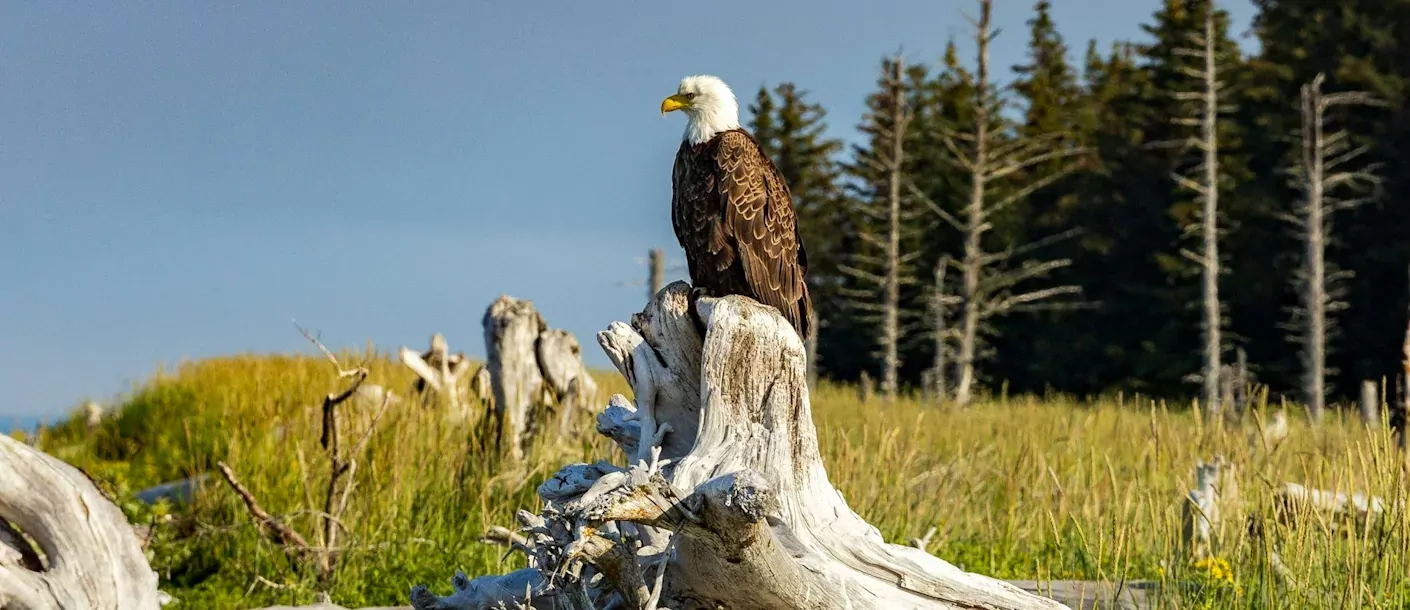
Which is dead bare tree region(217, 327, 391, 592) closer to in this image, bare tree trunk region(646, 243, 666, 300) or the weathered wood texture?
the weathered wood texture

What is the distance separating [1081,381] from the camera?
30.2 m

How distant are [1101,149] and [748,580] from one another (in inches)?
1146

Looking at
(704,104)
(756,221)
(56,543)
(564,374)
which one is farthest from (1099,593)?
(564,374)

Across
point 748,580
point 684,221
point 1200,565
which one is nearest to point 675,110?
point 684,221

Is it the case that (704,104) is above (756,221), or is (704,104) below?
above

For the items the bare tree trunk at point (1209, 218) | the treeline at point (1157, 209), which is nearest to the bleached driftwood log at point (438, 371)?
the treeline at point (1157, 209)

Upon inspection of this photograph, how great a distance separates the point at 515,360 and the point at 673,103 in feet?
12.2

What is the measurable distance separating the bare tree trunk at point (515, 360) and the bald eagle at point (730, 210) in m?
3.33

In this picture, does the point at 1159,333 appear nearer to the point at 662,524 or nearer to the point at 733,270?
the point at 733,270

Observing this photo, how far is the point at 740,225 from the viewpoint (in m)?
5.21

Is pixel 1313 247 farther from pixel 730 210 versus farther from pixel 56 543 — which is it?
pixel 56 543

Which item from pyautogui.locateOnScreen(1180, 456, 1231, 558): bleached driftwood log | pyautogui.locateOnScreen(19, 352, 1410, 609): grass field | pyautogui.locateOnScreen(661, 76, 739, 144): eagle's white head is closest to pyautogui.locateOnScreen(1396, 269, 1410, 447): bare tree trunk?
pyautogui.locateOnScreen(19, 352, 1410, 609): grass field

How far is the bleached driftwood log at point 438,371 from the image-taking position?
359 inches

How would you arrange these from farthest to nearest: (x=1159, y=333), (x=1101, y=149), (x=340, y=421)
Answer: (x=1101, y=149), (x=1159, y=333), (x=340, y=421)
